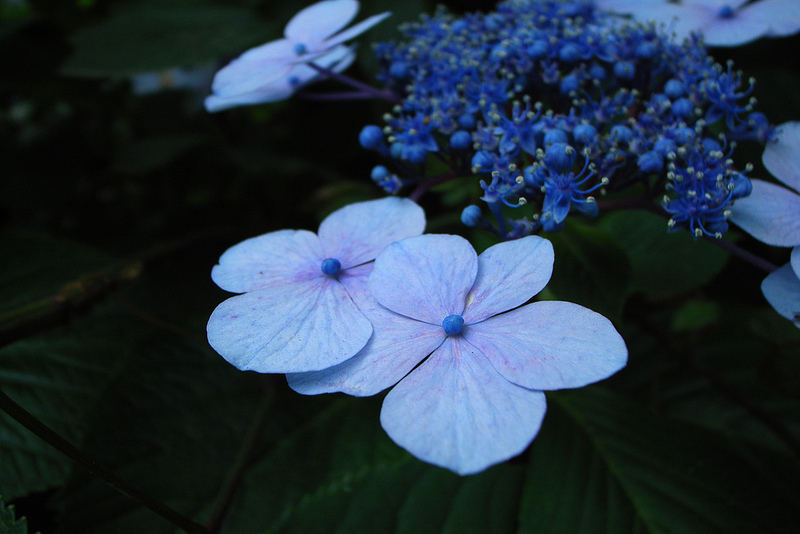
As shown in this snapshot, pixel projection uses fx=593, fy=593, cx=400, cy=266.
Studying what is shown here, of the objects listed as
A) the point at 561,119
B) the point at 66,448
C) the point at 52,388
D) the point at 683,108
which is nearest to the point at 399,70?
the point at 561,119

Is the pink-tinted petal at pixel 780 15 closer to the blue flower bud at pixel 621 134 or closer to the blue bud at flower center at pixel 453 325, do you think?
the blue flower bud at pixel 621 134

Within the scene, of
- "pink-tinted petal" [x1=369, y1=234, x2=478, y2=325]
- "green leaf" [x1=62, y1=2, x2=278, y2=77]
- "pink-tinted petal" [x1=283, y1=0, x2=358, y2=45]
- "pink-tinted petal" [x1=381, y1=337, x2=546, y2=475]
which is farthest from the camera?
"green leaf" [x1=62, y1=2, x2=278, y2=77]

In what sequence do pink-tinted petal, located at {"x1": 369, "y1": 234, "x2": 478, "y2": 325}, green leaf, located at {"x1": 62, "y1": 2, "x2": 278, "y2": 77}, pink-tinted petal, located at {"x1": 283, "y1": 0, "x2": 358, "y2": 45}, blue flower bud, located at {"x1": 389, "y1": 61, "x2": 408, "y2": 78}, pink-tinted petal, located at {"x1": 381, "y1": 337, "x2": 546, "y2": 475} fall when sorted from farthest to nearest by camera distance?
green leaf, located at {"x1": 62, "y1": 2, "x2": 278, "y2": 77} → pink-tinted petal, located at {"x1": 283, "y1": 0, "x2": 358, "y2": 45} → blue flower bud, located at {"x1": 389, "y1": 61, "x2": 408, "y2": 78} → pink-tinted petal, located at {"x1": 369, "y1": 234, "x2": 478, "y2": 325} → pink-tinted petal, located at {"x1": 381, "y1": 337, "x2": 546, "y2": 475}

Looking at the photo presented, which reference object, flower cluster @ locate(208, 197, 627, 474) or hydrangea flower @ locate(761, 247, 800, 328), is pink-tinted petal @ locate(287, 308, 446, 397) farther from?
hydrangea flower @ locate(761, 247, 800, 328)

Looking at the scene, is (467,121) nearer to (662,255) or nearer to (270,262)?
(270,262)

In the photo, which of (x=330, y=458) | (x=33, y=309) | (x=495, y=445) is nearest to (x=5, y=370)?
(x=33, y=309)

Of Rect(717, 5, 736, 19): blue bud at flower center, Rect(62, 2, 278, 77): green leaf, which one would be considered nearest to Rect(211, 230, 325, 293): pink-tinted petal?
Rect(62, 2, 278, 77): green leaf
